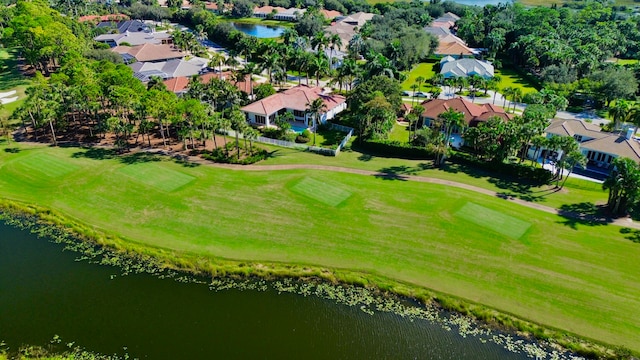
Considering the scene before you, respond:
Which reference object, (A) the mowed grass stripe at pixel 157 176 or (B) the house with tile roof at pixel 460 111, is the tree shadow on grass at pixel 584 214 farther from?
(A) the mowed grass stripe at pixel 157 176

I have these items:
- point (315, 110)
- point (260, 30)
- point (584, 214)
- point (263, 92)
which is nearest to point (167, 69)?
point (263, 92)

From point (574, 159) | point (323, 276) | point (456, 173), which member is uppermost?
point (574, 159)

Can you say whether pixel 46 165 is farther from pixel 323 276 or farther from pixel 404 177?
pixel 404 177

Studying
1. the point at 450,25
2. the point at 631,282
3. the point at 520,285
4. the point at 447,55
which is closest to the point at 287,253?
the point at 520,285

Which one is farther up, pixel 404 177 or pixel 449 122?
pixel 449 122

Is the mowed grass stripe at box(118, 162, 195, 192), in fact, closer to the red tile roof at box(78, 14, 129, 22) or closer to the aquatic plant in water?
the aquatic plant in water

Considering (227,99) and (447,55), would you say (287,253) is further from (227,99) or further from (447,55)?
(447,55)
